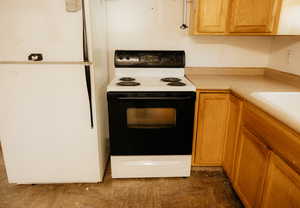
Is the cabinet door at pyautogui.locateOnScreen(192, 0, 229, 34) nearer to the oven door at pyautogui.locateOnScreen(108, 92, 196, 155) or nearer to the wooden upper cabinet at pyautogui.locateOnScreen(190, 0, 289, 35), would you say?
the wooden upper cabinet at pyautogui.locateOnScreen(190, 0, 289, 35)

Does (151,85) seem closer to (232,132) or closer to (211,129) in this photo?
(211,129)

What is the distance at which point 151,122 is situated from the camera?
1927 mm

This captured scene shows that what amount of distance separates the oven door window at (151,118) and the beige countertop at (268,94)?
0.36 meters

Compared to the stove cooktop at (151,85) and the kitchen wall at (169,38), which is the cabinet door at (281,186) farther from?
the kitchen wall at (169,38)

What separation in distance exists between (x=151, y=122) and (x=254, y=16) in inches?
51.1

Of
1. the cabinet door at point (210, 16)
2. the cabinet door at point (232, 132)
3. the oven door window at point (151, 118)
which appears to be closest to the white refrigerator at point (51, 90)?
the oven door window at point (151, 118)

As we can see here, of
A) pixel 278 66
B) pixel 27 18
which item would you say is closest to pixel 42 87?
pixel 27 18

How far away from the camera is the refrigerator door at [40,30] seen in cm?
152

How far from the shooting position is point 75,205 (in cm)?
175

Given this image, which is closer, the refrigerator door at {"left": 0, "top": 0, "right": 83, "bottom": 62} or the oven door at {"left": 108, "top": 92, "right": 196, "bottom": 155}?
the refrigerator door at {"left": 0, "top": 0, "right": 83, "bottom": 62}

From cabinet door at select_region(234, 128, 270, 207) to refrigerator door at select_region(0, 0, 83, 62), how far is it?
1.38 m

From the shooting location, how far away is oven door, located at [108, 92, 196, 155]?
1.82 meters

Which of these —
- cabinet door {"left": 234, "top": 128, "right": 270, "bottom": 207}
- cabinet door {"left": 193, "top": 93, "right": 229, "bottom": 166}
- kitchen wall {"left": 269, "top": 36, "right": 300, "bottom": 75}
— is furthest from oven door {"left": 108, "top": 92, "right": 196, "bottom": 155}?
kitchen wall {"left": 269, "top": 36, "right": 300, "bottom": 75}

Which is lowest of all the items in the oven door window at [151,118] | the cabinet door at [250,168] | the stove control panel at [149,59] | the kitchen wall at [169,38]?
the cabinet door at [250,168]
